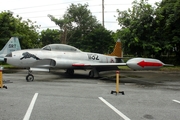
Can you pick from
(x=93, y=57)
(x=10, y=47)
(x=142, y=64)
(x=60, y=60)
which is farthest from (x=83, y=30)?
(x=142, y=64)

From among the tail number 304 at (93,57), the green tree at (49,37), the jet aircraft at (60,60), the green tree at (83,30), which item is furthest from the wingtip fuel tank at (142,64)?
the green tree at (49,37)

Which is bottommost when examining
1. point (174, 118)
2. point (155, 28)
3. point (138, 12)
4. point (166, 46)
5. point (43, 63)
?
point (174, 118)

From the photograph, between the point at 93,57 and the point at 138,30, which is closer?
the point at 93,57

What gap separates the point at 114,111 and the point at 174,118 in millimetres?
1528

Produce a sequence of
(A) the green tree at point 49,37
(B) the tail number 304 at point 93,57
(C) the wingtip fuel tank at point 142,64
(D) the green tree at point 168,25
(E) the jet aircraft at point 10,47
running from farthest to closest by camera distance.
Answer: (A) the green tree at point 49,37 → (D) the green tree at point 168,25 → (E) the jet aircraft at point 10,47 → (B) the tail number 304 at point 93,57 → (C) the wingtip fuel tank at point 142,64

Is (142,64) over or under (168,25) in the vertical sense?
under

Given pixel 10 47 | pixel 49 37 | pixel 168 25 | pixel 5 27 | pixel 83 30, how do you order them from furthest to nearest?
pixel 49 37
pixel 83 30
pixel 168 25
pixel 5 27
pixel 10 47

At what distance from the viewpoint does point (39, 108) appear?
18.8 feet

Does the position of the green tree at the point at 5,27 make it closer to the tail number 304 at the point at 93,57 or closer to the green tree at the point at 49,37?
the tail number 304 at the point at 93,57

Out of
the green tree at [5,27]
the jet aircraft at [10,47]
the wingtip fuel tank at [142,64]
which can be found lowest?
the wingtip fuel tank at [142,64]

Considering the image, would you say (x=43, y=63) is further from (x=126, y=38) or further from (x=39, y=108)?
(x=126, y=38)

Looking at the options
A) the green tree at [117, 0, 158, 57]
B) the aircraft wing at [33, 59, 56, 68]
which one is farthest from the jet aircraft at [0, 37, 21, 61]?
the green tree at [117, 0, 158, 57]

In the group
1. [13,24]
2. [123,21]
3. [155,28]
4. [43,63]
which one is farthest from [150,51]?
[13,24]

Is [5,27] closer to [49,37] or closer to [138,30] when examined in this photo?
[138,30]
